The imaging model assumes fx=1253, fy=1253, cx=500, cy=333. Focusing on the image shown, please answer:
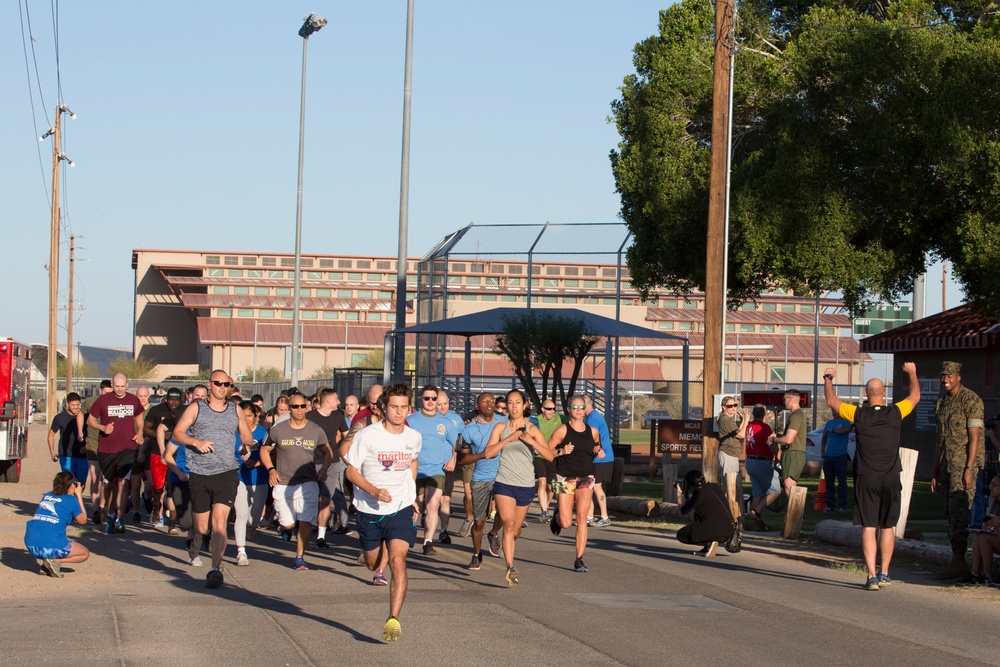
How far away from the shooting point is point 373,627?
29.3ft

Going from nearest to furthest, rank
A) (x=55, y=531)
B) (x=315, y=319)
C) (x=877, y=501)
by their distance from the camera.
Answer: (x=877, y=501) < (x=55, y=531) < (x=315, y=319)

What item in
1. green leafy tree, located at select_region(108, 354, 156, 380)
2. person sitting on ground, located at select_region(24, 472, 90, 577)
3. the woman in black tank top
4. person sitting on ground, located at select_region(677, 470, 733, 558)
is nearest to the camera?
person sitting on ground, located at select_region(24, 472, 90, 577)

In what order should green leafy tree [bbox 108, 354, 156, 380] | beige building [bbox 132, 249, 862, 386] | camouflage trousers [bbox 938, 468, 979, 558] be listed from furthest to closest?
green leafy tree [bbox 108, 354, 156, 380], beige building [bbox 132, 249, 862, 386], camouflage trousers [bbox 938, 468, 979, 558]

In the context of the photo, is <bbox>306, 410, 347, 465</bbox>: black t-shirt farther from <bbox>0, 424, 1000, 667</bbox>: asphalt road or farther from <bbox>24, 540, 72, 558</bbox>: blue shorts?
<bbox>24, 540, 72, 558</bbox>: blue shorts

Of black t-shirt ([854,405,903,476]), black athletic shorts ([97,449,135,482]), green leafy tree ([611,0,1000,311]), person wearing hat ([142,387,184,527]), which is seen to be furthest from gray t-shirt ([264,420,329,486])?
green leafy tree ([611,0,1000,311])

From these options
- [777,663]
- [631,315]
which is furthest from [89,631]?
[631,315]

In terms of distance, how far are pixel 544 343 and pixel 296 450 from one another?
15832mm

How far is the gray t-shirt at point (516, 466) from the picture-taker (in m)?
11.7

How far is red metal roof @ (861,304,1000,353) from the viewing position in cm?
2491

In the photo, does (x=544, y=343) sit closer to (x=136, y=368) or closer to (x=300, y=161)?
(x=300, y=161)

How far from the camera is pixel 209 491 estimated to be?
37.0ft

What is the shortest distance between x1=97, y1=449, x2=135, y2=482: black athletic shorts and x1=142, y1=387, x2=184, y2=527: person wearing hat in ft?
1.32

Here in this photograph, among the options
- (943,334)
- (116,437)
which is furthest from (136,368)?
(116,437)

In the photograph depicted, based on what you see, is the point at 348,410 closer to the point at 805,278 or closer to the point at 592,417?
the point at 592,417
